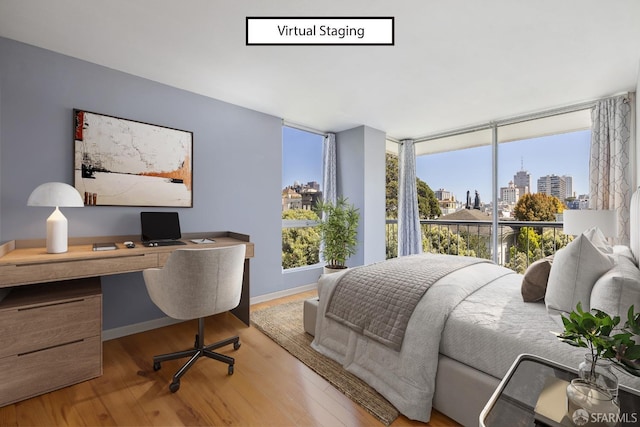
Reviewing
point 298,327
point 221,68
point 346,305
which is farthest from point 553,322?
point 221,68

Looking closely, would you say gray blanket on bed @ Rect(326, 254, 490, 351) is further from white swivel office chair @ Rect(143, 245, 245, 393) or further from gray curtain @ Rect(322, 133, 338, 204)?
gray curtain @ Rect(322, 133, 338, 204)

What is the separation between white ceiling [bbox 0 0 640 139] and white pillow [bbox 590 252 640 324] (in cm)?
163

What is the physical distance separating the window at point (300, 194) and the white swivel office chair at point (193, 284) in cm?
205

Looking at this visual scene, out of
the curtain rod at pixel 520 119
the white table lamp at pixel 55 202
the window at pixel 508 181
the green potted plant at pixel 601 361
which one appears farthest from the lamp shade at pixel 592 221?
the white table lamp at pixel 55 202

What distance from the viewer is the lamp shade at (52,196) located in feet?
6.38

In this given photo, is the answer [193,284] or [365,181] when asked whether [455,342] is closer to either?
[193,284]

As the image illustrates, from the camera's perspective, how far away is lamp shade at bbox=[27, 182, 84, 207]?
1.94 metres

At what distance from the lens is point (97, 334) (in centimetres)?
197

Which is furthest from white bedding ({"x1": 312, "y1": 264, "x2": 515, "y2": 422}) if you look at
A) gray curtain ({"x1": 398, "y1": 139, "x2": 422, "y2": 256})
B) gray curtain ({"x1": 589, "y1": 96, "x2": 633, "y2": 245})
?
gray curtain ({"x1": 398, "y1": 139, "x2": 422, "y2": 256})

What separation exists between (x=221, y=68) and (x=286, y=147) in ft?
5.48

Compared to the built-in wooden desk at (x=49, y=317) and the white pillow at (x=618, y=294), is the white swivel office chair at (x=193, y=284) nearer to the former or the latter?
the built-in wooden desk at (x=49, y=317)

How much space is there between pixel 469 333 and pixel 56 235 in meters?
2.78

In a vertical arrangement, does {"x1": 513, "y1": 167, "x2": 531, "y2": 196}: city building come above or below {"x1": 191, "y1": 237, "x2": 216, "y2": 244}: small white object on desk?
above

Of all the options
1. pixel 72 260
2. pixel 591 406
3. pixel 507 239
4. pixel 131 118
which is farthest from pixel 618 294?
pixel 131 118
